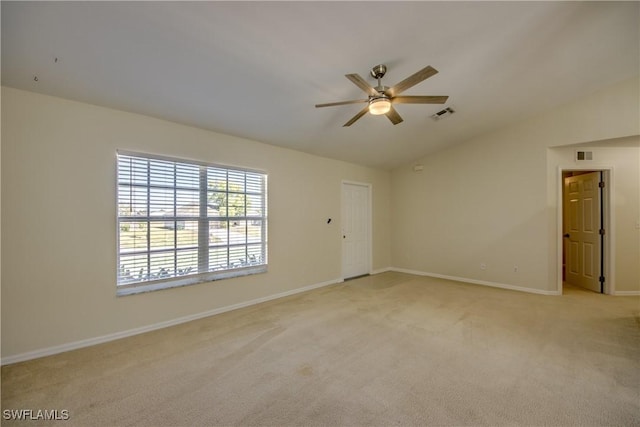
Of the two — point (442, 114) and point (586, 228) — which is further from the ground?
point (442, 114)

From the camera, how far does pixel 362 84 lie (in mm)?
2234

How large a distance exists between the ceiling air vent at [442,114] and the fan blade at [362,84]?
194 centimetres

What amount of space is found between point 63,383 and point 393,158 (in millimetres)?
5714

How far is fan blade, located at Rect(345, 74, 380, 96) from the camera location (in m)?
2.10

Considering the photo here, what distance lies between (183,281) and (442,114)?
4306mm

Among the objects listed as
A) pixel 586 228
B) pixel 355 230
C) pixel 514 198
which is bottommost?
pixel 355 230

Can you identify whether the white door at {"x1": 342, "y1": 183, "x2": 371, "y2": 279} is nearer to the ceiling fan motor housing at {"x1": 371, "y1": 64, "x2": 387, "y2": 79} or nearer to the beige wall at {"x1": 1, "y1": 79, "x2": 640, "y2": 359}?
the beige wall at {"x1": 1, "y1": 79, "x2": 640, "y2": 359}

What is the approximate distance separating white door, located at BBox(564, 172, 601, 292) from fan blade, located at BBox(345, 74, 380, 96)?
15.9ft

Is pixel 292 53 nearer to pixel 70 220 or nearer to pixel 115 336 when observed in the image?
pixel 70 220

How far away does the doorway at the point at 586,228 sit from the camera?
4.55 m

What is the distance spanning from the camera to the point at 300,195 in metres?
4.70

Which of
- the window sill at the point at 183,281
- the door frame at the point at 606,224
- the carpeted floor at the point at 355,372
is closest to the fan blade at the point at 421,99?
the carpeted floor at the point at 355,372

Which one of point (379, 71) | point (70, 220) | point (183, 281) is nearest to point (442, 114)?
point (379, 71)

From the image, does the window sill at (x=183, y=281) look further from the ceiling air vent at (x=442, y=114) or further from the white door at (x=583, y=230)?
the white door at (x=583, y=230)
